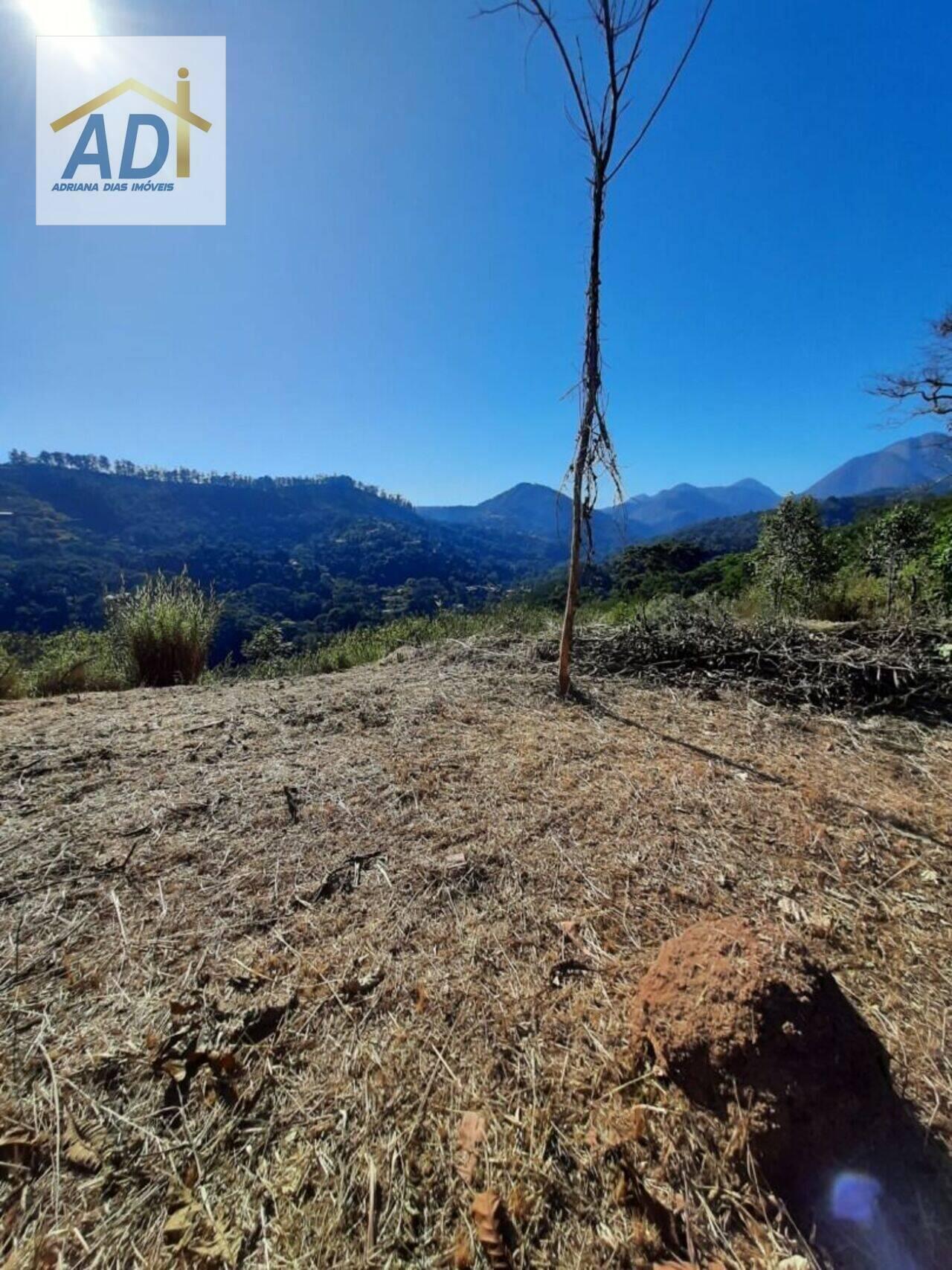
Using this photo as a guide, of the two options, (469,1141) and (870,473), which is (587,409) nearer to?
(469,1141)

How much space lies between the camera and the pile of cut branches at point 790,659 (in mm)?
3107

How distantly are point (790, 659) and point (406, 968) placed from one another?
328 centimetres

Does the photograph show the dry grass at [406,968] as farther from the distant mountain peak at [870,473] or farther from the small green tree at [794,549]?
the distant mountain peak at [870,473]

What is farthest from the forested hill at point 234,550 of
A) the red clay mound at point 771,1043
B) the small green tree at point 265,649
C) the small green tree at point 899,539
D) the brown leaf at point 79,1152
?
the brown leaf at point 79,1152

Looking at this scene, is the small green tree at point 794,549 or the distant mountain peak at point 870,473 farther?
the distant mountain peak at point 870,473

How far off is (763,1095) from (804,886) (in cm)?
93

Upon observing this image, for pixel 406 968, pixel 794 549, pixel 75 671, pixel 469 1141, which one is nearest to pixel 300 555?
pixel 794 549

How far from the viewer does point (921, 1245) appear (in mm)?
804

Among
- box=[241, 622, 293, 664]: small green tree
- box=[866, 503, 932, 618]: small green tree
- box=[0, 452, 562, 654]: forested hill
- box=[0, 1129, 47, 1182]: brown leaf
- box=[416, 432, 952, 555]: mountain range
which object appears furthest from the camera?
box=[416, 432, 952, 555]: mountain range

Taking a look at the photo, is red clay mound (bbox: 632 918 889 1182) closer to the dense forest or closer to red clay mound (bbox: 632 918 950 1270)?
red clay mound (bbox: 632 918 950 1270)

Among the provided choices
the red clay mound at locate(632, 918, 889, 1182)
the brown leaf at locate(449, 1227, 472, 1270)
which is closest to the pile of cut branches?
the red clay mound at locate(632, 918, 889, 1182)

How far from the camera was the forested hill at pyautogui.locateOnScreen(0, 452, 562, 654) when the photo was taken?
2770 centimetres

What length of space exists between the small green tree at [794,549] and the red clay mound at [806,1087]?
1036 centimetres

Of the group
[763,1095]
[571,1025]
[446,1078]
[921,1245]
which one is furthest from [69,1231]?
[921,1245]
